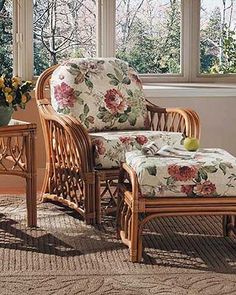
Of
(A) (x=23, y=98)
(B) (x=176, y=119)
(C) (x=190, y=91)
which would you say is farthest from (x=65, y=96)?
(C) (x=190, y=91)

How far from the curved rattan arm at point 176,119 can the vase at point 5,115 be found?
1.12 metres

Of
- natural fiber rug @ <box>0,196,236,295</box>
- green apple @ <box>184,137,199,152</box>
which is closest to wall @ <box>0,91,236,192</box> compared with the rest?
natural fiber rug @ <box>0,196,236,295</box>

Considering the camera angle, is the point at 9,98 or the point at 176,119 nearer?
the point at 9,98

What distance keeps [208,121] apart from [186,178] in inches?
77.7

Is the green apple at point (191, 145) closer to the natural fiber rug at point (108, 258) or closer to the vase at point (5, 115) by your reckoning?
the natural fiber rug at point (108, 258)

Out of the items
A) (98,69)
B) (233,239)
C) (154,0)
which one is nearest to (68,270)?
(233,239)

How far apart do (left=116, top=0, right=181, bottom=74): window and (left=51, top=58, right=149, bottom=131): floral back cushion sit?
31.3 inches

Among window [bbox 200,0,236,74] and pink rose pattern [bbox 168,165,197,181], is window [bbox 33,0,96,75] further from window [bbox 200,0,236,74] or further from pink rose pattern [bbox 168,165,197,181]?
pink rose pattern [bbox 168,165,197,181]

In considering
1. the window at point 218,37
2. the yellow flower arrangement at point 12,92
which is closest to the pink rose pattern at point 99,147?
the yellow flower arrangement at point 12,92

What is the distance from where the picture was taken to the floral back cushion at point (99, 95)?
4051mm

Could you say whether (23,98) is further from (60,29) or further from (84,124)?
(60,29)

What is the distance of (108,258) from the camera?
10.1 feet

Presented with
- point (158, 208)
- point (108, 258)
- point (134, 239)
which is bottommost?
point (108, 258)

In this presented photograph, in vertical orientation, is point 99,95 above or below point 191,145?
above
